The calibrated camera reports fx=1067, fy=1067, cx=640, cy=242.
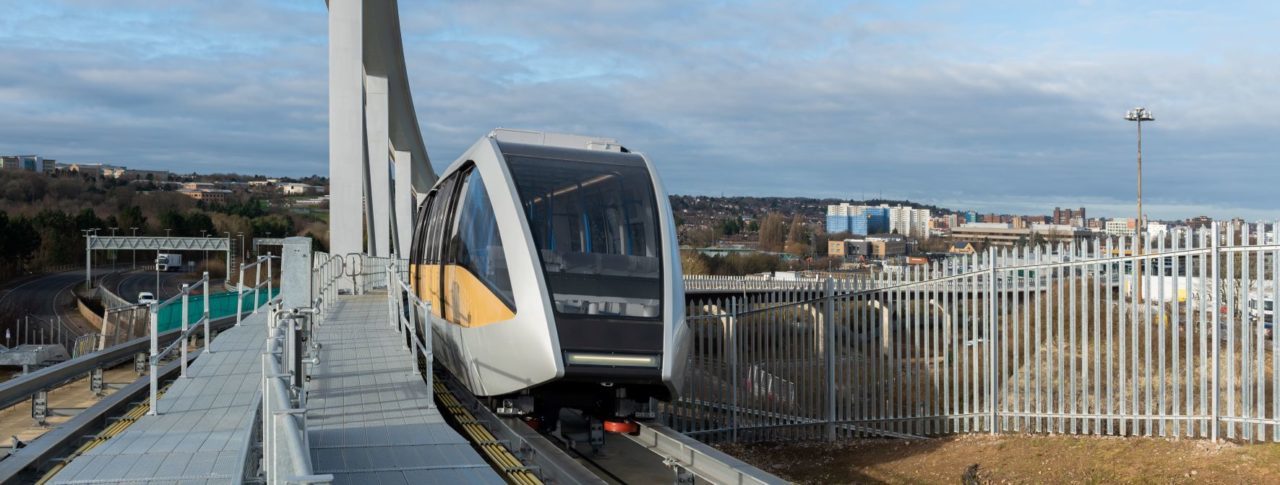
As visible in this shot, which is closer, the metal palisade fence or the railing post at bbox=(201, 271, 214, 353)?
the metal palisade fence

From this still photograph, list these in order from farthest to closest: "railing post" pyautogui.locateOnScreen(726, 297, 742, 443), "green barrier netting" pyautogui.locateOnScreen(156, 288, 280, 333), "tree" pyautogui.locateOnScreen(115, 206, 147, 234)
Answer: "tree" pyautogui.locateOnScreen(115, 206, 147, 234) → "green barrier netting" pyautogui.locateOnScreen(156, 288, 280, 333) → "railing post" pyautogui.locateOnScreen(726, 297, 742, 443)

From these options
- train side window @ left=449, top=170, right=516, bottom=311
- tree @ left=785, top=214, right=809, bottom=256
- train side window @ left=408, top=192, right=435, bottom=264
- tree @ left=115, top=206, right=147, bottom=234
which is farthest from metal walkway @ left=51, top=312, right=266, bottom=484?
tree @ left=785, top=214, right=809, bottom=256

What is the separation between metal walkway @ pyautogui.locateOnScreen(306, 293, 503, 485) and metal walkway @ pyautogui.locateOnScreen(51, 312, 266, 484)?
69cm

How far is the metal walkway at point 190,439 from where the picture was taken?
763 centimetres

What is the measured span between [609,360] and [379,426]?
6.74 ft

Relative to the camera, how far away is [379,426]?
361 inches

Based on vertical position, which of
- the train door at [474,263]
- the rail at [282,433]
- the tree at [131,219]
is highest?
the tree at [131,219]

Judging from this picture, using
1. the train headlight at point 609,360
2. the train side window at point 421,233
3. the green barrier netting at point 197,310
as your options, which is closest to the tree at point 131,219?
the green barrier netting at point 197,310

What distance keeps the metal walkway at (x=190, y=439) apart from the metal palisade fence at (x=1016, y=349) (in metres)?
5.69

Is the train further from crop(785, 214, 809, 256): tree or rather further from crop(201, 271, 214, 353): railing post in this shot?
crop(785, 214, 809, 256): tree

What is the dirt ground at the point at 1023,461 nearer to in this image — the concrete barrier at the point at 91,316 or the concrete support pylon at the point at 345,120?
the concrete support pylon at the point at 345,120

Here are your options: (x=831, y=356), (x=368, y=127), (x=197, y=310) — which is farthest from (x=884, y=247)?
(x=831, y=356)

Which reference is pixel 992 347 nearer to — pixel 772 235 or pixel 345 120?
pixel 345 120

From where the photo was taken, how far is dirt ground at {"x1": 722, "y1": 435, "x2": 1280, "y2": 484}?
9.47m
